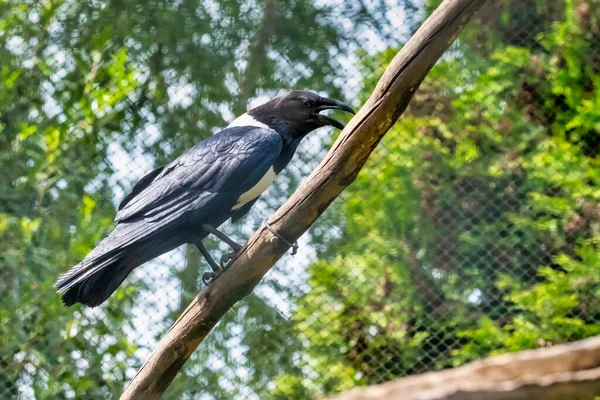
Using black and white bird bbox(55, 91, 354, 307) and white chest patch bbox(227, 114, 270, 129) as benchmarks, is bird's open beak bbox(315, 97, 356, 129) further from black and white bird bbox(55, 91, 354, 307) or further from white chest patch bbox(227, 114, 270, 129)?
white chest patch bbox(227, 114, 270, 129)

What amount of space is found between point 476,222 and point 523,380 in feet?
11.6

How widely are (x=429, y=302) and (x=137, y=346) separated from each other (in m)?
1.37

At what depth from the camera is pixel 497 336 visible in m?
4.00

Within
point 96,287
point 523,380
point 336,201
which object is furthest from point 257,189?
point 523,380

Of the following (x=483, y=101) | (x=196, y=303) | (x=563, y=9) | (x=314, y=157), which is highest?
(x=563, y=9)

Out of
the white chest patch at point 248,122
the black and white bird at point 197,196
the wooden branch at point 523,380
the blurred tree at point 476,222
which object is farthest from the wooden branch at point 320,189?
the blurred tree at point 476,222

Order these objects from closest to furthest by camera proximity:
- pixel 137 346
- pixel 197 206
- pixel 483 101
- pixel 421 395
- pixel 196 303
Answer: pixel 421 395 → pixel 196 303 → pixel 197 206 → pixel 137 346 → pixel 483 101

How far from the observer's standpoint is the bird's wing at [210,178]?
2723mm

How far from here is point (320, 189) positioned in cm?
220

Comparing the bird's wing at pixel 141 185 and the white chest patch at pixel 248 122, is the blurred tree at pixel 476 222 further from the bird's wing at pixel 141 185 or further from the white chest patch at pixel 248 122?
the bird's wing at pixel 141 185

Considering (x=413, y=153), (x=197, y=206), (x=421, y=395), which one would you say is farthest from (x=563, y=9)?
(x=421, y=395)

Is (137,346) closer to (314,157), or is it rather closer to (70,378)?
(70,378)

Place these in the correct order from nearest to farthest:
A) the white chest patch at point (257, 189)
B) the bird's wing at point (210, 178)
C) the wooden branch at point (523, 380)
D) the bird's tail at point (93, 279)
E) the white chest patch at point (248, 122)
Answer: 1. the wooden branch at point (523, 380)
2. the bird's tail at point (93, 279)
3. the bird's wing at point (210, 178)
4. the white chest patch at point (257, 189)
5. the white chest patch at point (248, 122)

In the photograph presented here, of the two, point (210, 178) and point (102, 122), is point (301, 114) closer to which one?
point (210, 178)
